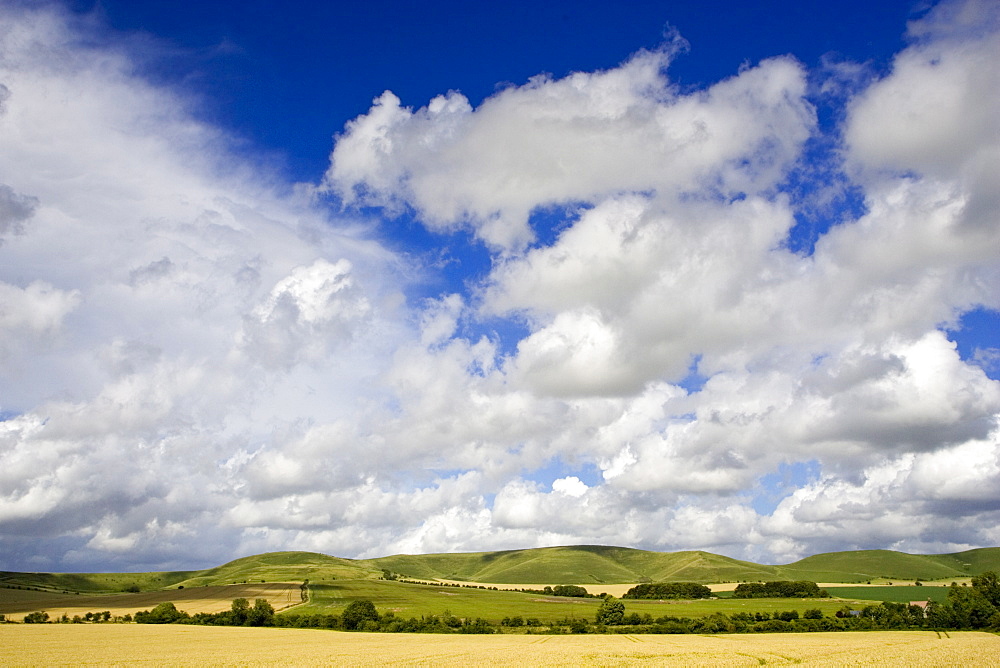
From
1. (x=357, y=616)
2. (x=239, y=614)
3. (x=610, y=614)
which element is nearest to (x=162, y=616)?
(x=239, y=614)

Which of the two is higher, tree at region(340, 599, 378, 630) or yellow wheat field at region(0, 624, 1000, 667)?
yellow wheat field at region(0, 624, 1000, 667)

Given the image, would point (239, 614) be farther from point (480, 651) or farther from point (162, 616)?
point (480, 651)

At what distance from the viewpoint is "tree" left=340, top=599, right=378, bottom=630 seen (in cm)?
14688

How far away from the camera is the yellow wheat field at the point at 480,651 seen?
69875 mm

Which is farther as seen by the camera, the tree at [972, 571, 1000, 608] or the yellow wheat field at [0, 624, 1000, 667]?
the tree at [972, 571, 1000, 608]

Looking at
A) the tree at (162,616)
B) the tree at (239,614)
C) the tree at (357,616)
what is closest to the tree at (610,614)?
the tree at (357,616)

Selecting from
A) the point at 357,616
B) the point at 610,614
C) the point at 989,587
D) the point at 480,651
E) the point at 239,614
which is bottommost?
the point at 610,614

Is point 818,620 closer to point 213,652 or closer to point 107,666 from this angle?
point 213,652

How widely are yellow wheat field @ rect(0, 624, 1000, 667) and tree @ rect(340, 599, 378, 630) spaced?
34718 millimetres

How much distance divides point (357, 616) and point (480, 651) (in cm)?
7277

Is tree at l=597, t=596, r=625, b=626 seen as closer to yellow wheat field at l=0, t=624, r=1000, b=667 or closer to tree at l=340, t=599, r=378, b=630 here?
yellow wheat field at l=0, t=624, r=1000, b=667

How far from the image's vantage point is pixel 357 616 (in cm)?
14962

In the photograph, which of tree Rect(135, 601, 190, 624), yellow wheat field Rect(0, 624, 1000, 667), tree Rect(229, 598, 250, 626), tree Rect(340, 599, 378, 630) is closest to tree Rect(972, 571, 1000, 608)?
yellow wheat field Rect(0, 624, 1000, 667)

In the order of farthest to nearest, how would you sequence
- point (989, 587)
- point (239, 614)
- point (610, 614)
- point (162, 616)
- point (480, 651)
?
point (162, 616) < point (239, 614) < point (989, 587) < point (610, 614) < point (480, 651)
